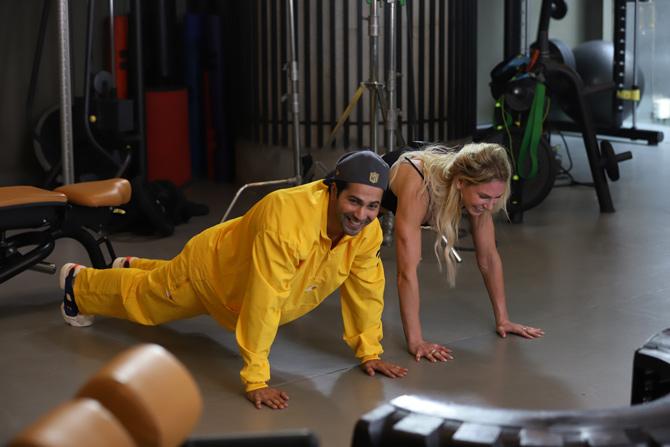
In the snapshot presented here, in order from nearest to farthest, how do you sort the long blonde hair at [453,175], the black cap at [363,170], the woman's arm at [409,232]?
the black cap at [363,170]
the long blonde hair at [453,175]
the woman's arm at [409,232]

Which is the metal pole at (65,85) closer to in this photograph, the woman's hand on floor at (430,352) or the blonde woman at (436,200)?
the blonde woman at (436,200)

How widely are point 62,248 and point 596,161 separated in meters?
3.34

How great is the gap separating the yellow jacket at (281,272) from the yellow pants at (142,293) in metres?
0.08

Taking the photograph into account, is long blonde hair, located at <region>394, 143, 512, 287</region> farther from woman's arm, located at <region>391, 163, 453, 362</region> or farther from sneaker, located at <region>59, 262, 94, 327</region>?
sneaker, located at <region>59, 262, 94, 327</region>

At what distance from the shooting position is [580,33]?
34.7 ft

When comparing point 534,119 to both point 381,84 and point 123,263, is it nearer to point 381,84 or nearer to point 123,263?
point 381,84

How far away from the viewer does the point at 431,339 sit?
4125 millimetres

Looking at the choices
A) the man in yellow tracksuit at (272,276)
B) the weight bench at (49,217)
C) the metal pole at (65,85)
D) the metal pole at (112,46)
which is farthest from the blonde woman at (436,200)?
the metal pole at (112,46)

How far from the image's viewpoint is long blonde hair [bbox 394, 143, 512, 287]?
3615mm

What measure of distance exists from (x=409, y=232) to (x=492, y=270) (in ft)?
1.62

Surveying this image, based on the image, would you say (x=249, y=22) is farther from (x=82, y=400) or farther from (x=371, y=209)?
(x=82, y=400)

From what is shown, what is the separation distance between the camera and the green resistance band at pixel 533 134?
6254 mm

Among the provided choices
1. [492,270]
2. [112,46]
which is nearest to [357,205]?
[492,270]

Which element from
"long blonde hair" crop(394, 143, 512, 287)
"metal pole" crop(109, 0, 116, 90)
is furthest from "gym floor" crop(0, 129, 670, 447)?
"metal pole" crop(109, 0, 116, 90)
